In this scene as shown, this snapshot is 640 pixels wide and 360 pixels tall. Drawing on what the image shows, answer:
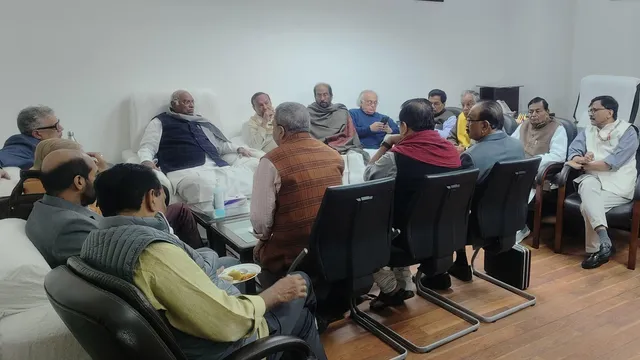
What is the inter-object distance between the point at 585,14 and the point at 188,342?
6112 mm

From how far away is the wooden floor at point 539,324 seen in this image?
242cm

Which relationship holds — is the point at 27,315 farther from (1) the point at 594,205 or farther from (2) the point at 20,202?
(1) the point at 594,205

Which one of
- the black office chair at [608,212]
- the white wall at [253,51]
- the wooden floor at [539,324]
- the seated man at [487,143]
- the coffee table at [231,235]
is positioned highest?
the white wall at [253,51]

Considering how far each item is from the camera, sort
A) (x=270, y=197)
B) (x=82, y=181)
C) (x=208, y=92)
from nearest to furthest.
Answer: (x=82, y=181)
(x=270, y=197)
(x=208, y=92)

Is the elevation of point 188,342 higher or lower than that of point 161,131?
lower

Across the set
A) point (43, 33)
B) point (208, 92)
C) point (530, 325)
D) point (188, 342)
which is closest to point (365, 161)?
point (208, 92)

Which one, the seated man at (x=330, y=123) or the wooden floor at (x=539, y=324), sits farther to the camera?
the seated man at (x=330, y=123)

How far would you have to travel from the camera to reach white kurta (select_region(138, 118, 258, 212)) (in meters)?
3.71

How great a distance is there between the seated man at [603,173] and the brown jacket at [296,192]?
2.12 meters

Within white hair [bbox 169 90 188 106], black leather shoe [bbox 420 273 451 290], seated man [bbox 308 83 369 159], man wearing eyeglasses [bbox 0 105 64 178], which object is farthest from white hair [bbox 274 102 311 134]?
seated man [bbox 308 83 369 159]

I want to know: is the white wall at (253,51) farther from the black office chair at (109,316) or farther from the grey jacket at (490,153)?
the black office chair at (109,316)

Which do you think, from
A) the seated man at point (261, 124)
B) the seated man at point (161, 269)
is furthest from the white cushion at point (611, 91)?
the seated man at point (161, 269)

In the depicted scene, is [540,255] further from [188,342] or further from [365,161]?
[188,342]

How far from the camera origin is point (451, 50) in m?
5.79
